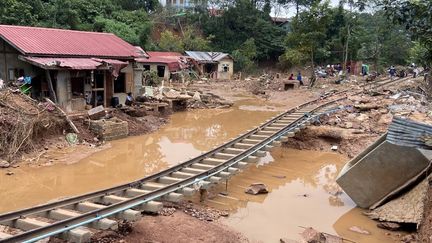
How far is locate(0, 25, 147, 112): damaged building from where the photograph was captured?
17.7 metres

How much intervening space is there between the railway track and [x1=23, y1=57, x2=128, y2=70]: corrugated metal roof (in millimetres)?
8271

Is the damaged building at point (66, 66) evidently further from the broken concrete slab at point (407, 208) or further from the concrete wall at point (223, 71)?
the concrete wall at point (223, 71)

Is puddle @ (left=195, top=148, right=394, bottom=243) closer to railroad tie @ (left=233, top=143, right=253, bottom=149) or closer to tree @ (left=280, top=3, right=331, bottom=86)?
railroad tie @ (left=233, top=143, right=253, bottom=149)

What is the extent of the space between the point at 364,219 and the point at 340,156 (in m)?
6.09

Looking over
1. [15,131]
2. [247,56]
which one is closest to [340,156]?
[15,131]

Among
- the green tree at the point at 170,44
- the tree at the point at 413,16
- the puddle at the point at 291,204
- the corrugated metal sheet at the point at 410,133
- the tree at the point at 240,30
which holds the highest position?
the tree at the point at 240,30

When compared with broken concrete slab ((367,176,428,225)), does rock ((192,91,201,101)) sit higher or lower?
higher

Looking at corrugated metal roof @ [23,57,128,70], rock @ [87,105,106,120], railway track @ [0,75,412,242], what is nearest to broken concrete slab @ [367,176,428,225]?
railway track @ [0,75,412,242]

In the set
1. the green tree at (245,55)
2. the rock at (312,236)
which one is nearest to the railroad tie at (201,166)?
the rock at (312,236)

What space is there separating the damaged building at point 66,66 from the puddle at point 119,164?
3651mm

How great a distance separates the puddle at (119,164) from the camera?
11.2 metres

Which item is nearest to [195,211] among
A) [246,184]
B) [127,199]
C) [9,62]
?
[127,199]

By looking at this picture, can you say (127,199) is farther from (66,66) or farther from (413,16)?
(66,66)

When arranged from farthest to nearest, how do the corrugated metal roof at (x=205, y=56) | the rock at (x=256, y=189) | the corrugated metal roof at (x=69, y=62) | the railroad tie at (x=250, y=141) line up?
the corrugated metal roof at (x=205, y=56), the corrugated metal roof at (x=69, y=62), the railroad tie at (x=250, y=141), the rock at (x=256, y=189)
